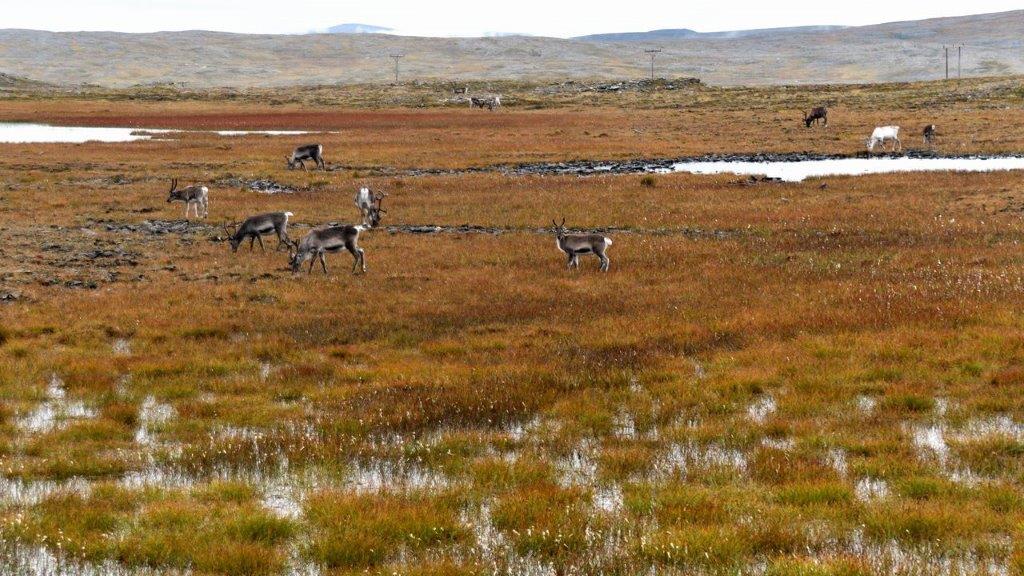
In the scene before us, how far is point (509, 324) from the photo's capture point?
51.8 ft

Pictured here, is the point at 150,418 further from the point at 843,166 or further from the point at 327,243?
the point at 843,166

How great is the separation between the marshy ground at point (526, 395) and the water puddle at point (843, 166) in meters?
7.95

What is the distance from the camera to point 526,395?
11.8 m

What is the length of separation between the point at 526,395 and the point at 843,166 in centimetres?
3184

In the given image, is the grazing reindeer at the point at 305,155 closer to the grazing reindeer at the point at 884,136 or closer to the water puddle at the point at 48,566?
the grazing reindeer at the point at 884,136

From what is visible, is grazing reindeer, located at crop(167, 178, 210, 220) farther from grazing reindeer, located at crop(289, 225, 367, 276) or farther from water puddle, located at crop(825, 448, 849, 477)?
water puddle, located at crop(825, 448, 849, 477)

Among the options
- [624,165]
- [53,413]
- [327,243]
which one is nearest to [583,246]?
[327,243]

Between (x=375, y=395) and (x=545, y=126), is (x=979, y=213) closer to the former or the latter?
(x=375, y=395)

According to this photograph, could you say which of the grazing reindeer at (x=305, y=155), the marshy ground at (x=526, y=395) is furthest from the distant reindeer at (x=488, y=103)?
the marshy ground at (x=526, y=395)

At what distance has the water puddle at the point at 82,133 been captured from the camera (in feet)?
193

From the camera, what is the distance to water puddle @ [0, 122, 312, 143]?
58.7 meters

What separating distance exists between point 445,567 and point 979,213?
2274 centimetres

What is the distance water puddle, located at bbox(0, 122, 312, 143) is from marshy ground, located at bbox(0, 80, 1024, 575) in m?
33.7

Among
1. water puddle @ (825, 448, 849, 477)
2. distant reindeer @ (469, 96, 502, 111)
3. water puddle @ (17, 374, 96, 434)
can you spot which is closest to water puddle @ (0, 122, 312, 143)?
distant reindeer @ (469, 96, 502, 111)
